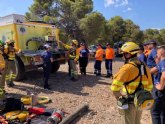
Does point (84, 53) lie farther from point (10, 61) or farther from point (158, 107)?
point (158, 107)

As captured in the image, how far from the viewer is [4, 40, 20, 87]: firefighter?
1036 centimetres

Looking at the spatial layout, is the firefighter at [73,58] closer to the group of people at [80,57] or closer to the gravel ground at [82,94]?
the group of people at [80,57]

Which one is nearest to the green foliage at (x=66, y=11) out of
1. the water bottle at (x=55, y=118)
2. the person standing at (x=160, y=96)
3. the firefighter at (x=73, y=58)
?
the firefighter at (x=73, y=58)

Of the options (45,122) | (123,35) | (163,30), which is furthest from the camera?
(163,30)

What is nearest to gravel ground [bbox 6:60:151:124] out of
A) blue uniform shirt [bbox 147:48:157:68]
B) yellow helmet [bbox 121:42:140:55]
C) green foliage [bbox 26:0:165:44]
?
blue uniform shirt [bbox 147:48:157:68]

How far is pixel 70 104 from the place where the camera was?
8516 mm

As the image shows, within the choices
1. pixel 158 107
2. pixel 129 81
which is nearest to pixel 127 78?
pixel 129 81

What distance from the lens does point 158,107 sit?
5434 millimetres

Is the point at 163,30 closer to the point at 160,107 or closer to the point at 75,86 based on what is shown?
the point at 75,86

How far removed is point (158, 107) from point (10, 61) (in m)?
6.65

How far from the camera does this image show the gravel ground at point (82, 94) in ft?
24.2

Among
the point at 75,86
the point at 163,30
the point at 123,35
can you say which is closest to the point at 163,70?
the point at 75,86

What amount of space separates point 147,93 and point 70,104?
4.23 meters

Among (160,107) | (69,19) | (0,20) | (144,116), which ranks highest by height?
(69,19)
